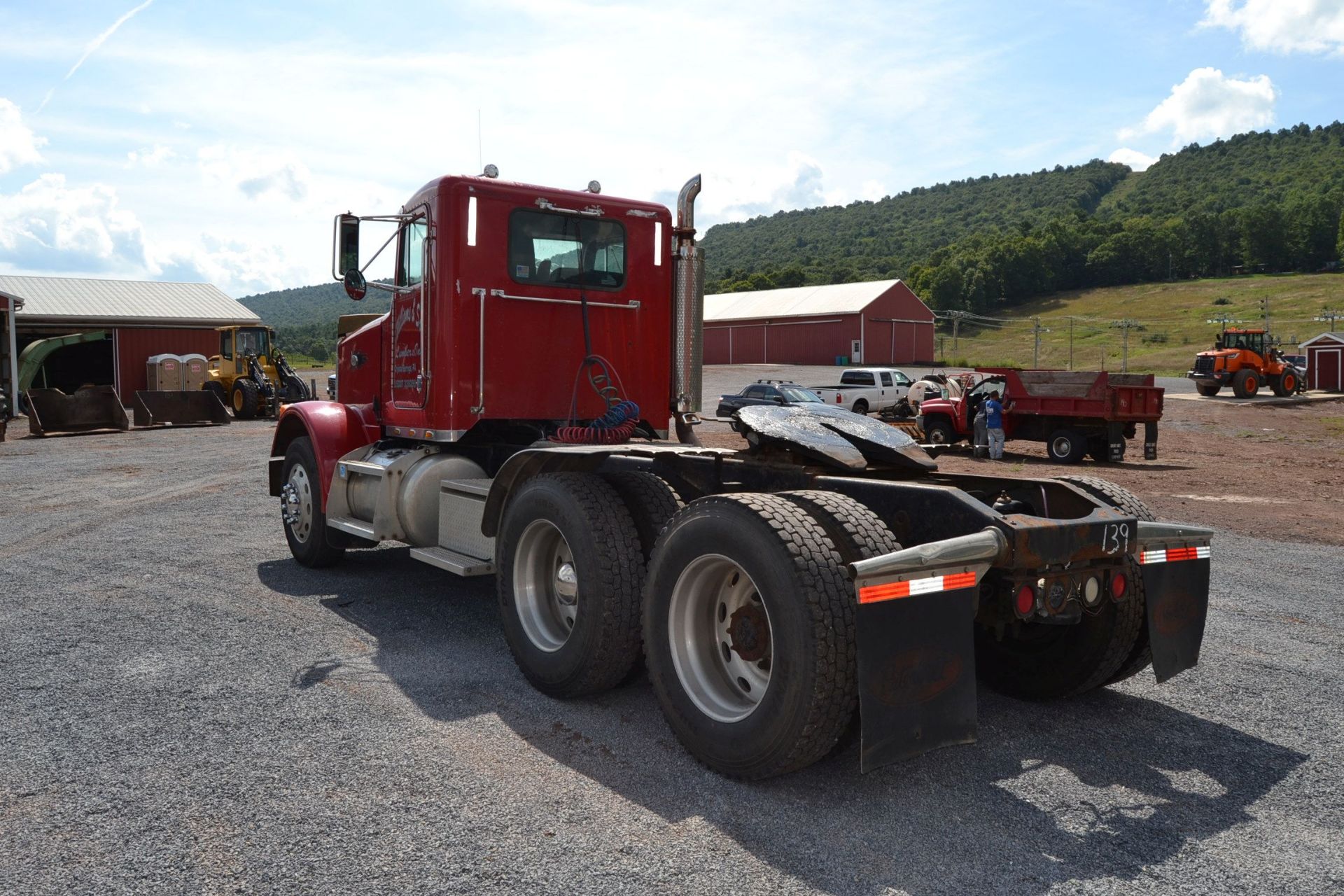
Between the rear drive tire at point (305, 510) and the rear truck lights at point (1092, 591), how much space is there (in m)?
5.90

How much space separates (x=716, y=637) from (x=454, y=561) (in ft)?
7.87

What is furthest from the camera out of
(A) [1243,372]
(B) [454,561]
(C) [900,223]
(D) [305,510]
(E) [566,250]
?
(C) [900,223]

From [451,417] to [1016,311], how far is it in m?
111

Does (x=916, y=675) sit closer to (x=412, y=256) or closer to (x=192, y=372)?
(x=412, y=256)

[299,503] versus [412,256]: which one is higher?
[412,256]

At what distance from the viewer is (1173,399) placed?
39.0m

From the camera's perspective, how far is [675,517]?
4363 mm

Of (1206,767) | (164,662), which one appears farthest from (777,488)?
(164,662)

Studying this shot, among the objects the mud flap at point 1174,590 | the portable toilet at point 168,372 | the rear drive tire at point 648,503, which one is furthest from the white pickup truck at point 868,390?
the mud flap at point 1174,590

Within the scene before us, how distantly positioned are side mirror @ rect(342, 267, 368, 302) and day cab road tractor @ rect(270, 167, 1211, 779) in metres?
0.03

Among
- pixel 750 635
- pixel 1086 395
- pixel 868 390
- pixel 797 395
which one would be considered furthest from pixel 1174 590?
pixel 868 390

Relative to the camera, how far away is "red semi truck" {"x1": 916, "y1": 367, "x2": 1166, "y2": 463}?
65.1 feet

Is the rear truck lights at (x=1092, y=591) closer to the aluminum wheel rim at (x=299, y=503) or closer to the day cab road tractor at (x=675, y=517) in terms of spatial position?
the day cab road tractor at (x=675, y=517)

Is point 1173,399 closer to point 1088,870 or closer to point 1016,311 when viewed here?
point 1088,870
